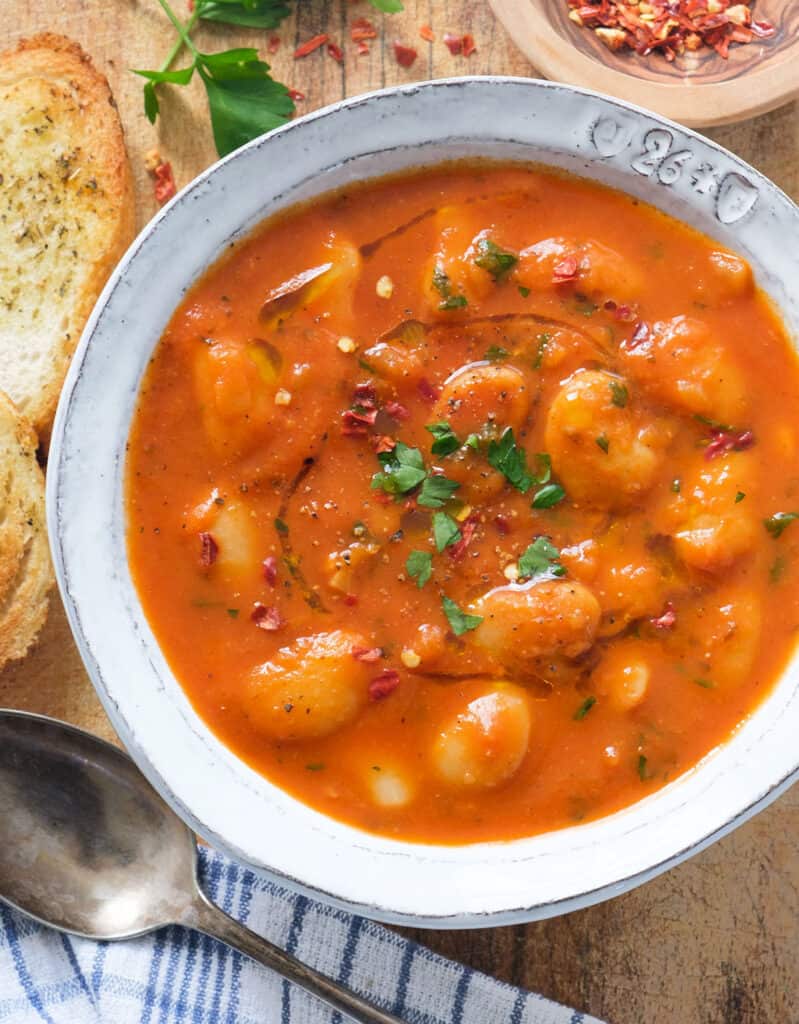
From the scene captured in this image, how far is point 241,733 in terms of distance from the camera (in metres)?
3.28

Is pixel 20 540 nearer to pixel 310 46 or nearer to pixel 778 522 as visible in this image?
pixel 310 46

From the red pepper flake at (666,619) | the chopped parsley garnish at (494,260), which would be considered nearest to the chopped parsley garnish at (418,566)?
the red pepper flake at (666,619)

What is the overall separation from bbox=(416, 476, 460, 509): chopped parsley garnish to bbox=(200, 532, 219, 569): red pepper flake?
0.58 metres

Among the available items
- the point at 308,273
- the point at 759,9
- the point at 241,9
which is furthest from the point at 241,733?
the point at 759,9

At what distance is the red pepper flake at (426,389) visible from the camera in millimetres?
3225

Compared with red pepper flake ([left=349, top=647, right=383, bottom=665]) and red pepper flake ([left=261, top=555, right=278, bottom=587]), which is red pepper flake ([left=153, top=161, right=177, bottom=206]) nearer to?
red pepper flake ([left=261, top=555, right=278, bottom=587])

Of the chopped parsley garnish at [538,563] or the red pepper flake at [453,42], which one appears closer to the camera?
the chopped parsley garnish at [538,563]

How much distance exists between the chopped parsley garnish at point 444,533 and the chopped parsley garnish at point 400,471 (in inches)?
4.7

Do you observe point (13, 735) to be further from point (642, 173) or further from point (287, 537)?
point (642, 173)

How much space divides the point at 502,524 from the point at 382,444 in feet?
1.33

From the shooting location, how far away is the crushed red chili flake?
12.6ft

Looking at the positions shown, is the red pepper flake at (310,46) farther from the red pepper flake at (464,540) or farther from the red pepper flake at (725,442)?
the red pepper flake at (725,442)

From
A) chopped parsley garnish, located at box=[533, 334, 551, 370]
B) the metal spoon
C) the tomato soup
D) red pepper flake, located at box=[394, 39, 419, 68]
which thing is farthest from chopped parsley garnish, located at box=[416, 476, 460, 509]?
red pepper flake, located at box=[394, 39, 419, 68]

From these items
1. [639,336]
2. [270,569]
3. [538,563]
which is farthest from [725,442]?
[270,569]
